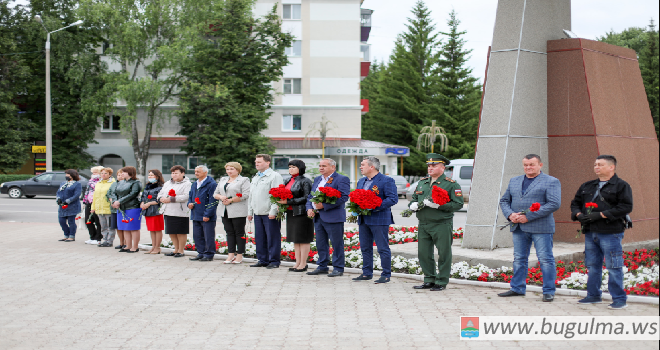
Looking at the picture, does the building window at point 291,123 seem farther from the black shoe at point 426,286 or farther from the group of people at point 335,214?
the black shoe at point 426,286

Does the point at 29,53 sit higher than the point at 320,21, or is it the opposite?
the point at 320,21

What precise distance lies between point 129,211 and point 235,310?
6.43 meters

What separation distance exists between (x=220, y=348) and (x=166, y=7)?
119 ft

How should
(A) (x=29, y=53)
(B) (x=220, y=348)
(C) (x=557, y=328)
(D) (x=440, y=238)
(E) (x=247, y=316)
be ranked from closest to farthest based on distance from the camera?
1. (B) (x=220, y=348)
2. (C) (x=557, y=328)
3. (E) (x=247, y=316)
4. (D) (x=440, y=238)
5. (A) (x=29, y=53)

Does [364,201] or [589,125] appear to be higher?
[589,125]

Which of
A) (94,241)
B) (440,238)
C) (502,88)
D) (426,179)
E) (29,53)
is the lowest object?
(94,241)

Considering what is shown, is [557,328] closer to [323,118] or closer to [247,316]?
[247,316]

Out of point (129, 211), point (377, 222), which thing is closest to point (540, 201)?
point (377, 222)

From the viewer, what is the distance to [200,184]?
1171 cm

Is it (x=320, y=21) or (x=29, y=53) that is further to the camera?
(x=320, y=21)

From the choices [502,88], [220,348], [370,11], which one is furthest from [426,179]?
[370,11]

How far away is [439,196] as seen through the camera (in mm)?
8008

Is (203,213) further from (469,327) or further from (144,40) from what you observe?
(144,40)

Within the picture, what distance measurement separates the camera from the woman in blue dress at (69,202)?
14375 millimetres
